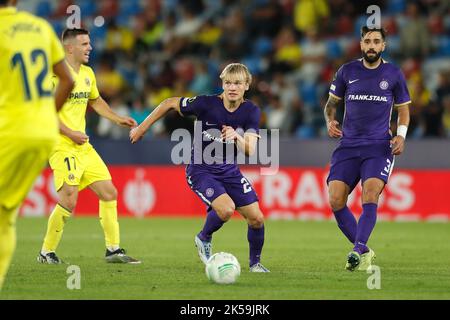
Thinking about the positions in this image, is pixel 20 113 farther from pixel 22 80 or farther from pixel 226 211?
pixel 226 211

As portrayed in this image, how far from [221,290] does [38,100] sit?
2382mm

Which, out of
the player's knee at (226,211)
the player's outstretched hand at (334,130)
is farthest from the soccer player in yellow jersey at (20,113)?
the player's outstretched hand at (334,130)

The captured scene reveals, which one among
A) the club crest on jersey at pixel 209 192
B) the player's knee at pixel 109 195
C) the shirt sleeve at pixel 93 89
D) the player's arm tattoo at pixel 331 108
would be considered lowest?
the club crest on jersey at pixel 209 192

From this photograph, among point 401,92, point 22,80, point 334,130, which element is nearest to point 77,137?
point 22,80

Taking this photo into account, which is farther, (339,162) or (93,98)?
(93,98)

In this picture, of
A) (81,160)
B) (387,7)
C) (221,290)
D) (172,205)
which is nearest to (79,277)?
(221,290)

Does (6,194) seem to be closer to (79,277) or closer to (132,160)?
(79,277)

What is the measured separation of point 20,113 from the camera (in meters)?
6.53

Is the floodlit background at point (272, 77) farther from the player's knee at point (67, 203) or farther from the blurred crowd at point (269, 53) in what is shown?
the player's knee at point (67, 203)

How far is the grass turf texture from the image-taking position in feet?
26.0

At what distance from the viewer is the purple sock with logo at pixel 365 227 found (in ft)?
31.8

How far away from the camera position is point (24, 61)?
21.5ft

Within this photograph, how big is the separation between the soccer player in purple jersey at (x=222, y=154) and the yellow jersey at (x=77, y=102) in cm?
121

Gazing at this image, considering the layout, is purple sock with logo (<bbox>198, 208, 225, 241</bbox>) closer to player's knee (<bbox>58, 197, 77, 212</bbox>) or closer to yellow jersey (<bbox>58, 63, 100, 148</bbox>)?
player's knee (<bbox>58, 197, 77, 212</bbox>)
